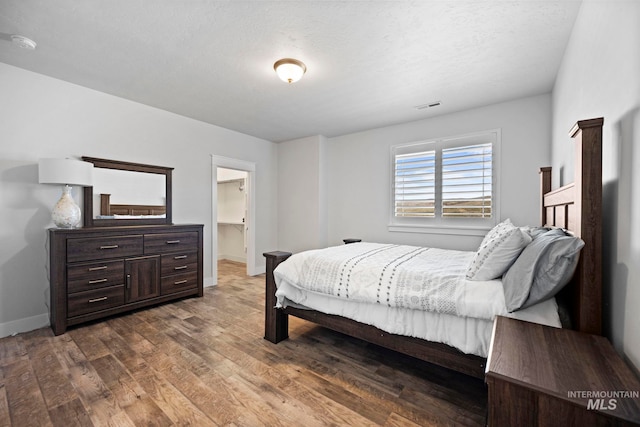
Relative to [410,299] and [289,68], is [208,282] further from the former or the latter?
[410,299]

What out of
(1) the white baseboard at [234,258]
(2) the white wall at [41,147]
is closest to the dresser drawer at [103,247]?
(2) the white wall at [41,147]

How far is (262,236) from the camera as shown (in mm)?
5230

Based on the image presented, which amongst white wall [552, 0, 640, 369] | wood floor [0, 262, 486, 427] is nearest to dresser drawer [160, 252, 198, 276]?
wood floor [0, 262, 486, 427]

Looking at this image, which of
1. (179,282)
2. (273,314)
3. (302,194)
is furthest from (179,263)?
(302,194)

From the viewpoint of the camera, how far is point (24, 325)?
2.66 meters

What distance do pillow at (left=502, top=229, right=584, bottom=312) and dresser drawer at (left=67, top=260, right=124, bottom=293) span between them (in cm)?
359

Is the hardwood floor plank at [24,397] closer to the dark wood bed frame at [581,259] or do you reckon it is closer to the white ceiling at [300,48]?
the dark wood bed frame at [581,259]

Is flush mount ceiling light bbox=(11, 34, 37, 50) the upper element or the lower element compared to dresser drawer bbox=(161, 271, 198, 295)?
upper

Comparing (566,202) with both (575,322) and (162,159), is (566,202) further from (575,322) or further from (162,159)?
(162,159)

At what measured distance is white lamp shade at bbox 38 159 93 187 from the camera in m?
2.58

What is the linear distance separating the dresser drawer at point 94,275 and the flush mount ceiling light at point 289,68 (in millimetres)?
2680

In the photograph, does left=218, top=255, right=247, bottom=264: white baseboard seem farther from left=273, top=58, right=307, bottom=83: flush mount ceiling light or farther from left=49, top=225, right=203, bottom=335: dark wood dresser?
left=273, top=58, right=307, bottom=83: flush mount ceiling light

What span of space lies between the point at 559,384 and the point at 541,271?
2.36 ft

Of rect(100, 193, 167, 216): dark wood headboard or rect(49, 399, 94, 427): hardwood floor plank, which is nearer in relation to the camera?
rect(49, 399, 94, 427): hardwood floor plank
